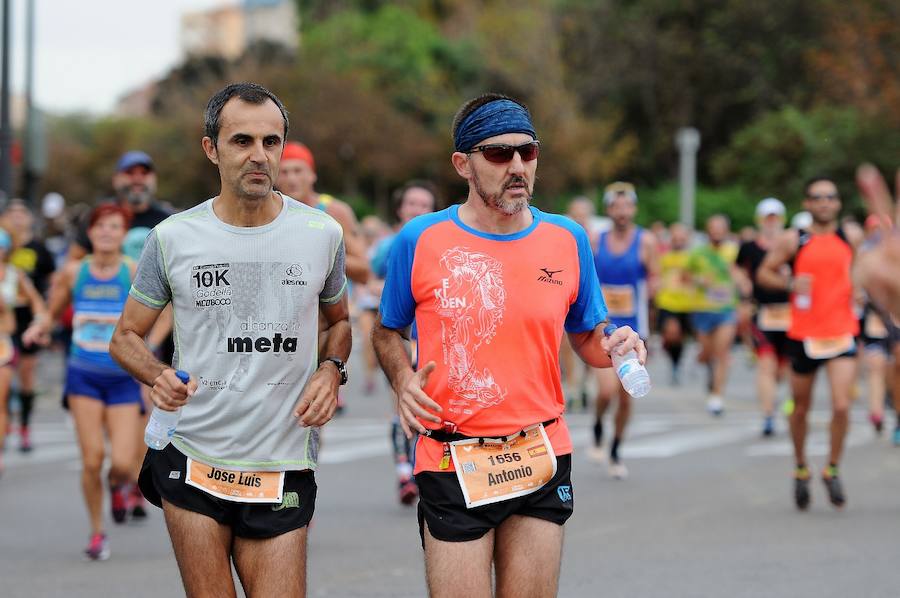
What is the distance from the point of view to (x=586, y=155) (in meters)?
48.7

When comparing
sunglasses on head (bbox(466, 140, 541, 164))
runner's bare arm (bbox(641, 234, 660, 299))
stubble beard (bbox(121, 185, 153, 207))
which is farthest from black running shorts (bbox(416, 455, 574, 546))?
runner's bare arm (bbox(641, 234, 660, 299))

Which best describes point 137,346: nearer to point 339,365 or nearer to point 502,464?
point 339,365

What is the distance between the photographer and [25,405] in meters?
13.6

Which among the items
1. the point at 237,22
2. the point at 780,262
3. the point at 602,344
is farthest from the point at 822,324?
the point at 237,22

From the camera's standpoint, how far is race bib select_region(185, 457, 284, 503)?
4.72 metres

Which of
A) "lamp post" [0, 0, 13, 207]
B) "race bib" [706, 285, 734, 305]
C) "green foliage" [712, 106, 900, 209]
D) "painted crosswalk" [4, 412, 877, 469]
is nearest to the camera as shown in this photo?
"painted crosswalk" [4, 412, 877, 469]

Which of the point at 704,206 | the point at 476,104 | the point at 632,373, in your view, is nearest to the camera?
the point at 632,373

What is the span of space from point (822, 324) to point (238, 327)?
6313mm

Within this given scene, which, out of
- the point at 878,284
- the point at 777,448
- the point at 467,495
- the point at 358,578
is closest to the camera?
the point at 878,284

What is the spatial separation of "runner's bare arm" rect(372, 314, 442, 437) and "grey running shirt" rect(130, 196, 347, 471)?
0.27 metres

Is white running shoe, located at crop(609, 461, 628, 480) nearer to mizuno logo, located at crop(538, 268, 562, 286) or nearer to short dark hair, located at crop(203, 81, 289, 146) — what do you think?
mizuno logo, located at crop(538, 268, 562, 286)

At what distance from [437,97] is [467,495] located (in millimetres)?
50905

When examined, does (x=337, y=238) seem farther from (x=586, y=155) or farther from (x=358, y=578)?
(x=586, y=155)

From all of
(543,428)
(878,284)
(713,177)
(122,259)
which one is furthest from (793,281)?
(713,177)
